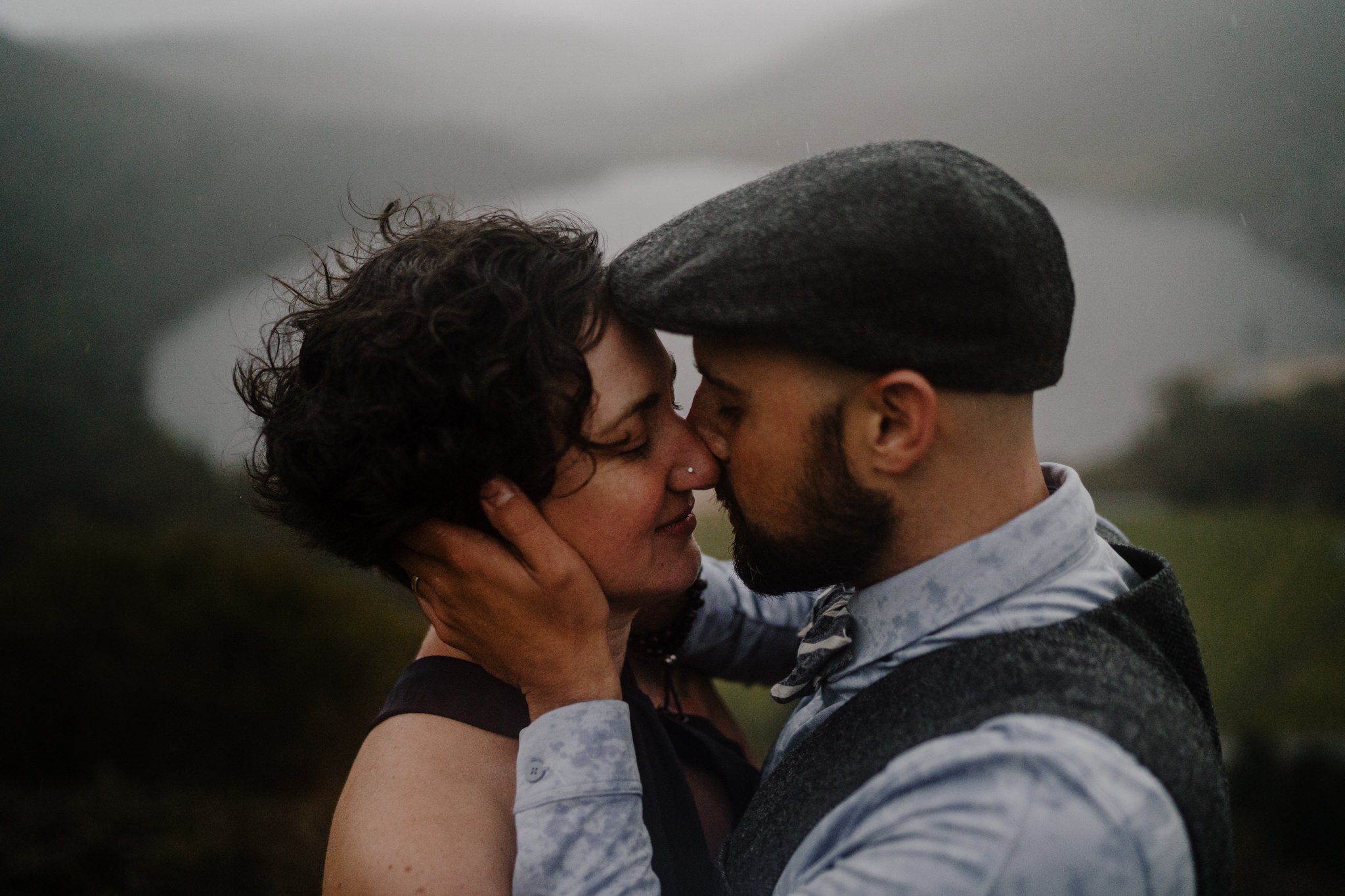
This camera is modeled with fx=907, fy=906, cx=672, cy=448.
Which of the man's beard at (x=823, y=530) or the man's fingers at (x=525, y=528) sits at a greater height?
the man's fingers at (x=525, y=528)

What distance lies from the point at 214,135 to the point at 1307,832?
18.0 ft

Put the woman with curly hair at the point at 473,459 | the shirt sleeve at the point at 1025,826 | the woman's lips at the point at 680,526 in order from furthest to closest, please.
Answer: the woman's lips at the point at 680,526 < the woman with curly hair at the point at 473,459 < the shirt sleeve at the point at 1025,826

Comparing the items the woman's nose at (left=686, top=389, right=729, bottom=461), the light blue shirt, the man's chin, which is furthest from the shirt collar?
the woman's nose at (left=686, top=389, right=729, bottom=461)

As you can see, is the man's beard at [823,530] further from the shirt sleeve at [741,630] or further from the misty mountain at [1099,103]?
the misty mountain at [1099,103]

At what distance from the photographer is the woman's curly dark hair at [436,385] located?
1.57 meters

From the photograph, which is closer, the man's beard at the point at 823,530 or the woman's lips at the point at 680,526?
the man's beard at the point at 823,530

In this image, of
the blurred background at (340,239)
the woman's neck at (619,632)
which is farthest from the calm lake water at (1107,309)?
the woman's neck at (619,632)

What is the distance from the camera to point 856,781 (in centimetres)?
129

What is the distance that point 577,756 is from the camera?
1.42 m

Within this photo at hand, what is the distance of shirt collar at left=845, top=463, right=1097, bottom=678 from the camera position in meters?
1.40

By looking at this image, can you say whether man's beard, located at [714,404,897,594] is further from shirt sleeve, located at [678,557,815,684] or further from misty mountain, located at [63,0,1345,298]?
misty mountain, located at [63,0,1345,298]

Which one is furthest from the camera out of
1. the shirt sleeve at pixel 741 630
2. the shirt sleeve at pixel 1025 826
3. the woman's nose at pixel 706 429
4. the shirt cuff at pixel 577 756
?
the shirt sleeve at pixel 741 630

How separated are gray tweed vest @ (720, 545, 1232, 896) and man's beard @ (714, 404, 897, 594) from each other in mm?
217

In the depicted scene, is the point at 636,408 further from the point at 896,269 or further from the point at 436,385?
the point at 896,269
